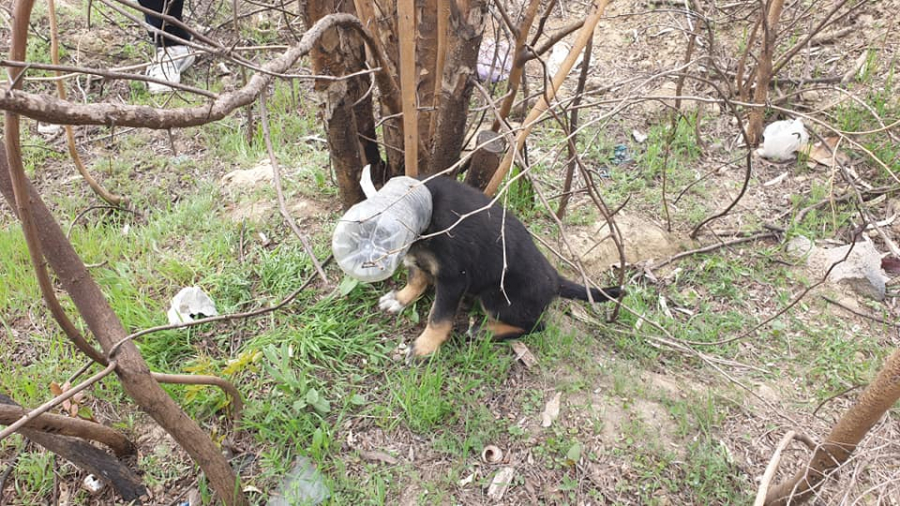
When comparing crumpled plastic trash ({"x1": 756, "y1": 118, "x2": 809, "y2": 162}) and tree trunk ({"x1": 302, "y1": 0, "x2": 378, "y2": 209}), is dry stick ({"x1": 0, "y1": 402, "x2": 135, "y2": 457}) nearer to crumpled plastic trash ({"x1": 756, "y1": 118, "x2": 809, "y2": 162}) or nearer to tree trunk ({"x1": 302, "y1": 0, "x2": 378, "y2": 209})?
tree trunk ({"x1": 302, "y1": 0, "x2": 378, "y2": 209})

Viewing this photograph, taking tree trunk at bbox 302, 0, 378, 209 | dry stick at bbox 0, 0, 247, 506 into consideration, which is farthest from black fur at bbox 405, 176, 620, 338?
dry stick at bbox 0, 0, 247, 506

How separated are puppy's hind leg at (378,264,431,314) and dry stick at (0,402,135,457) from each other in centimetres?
136

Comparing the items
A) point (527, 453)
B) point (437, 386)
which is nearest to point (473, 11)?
point (437, 386)

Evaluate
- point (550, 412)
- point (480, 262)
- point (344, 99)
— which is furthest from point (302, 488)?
point (344, 99)

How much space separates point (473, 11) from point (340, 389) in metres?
1.92

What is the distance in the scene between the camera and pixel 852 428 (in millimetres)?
1932

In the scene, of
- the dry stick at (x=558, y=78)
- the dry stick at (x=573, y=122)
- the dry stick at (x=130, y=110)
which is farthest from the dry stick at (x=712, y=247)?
the dry stick at (x=130, y=110)

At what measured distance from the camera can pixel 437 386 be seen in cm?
277

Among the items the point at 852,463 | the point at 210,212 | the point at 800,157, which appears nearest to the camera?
the point at 852,463

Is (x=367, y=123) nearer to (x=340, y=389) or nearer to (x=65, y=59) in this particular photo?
(x=340, y=389)

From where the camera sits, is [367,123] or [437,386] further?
[367,123]

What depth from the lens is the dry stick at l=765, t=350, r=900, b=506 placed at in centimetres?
180

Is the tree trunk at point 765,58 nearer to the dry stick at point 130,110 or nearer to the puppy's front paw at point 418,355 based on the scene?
the puppy's front paw at point 418,355

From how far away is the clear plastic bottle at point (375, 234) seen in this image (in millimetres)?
2410
